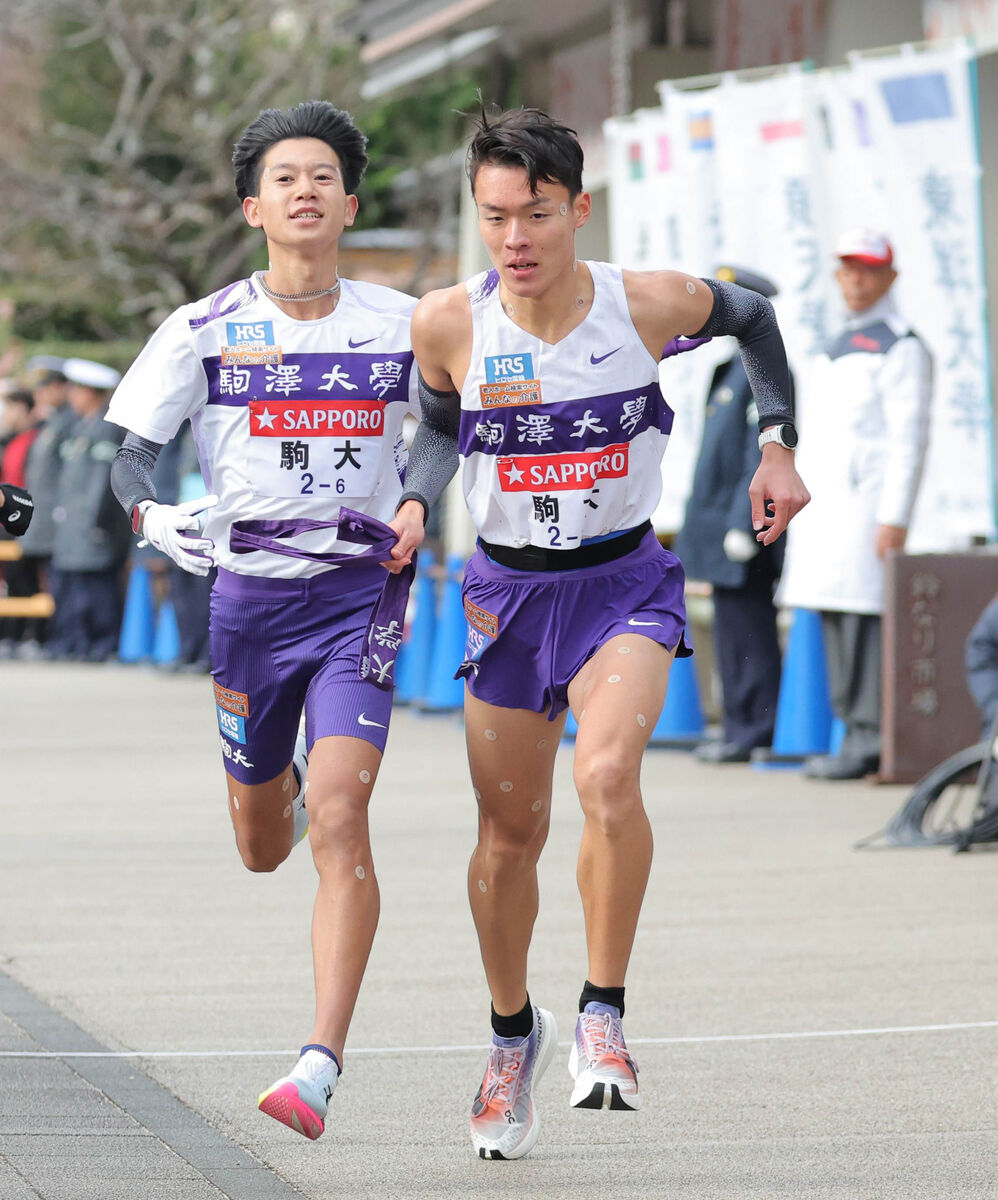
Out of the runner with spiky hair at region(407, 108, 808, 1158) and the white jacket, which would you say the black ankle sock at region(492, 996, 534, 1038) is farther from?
the white jacket

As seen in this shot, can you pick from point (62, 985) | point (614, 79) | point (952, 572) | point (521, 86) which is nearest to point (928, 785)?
point (952, 572)

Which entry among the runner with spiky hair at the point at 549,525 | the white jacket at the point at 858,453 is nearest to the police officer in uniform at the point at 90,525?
the white jacket at the point at 858,453

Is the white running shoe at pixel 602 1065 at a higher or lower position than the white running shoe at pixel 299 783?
lower

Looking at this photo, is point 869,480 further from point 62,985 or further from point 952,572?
point 62,985

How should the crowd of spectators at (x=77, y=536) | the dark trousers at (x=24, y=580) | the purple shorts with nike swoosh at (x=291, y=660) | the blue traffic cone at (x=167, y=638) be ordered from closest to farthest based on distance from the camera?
the purple shorts with nike swoosh at (x=291, y=660) → the crowd of spectators at (x=77, y=536) → the blue traffic cone at (x=167, y=638) → the dark trousers at (x=24, y=580)

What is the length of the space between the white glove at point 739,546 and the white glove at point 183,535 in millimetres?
6886

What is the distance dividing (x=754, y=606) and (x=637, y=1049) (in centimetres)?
630

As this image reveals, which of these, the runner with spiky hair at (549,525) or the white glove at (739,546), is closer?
the runner with spiky hair at (549,525)

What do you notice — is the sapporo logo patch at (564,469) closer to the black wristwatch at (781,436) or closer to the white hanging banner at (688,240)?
the black wristwatch at (781,436)

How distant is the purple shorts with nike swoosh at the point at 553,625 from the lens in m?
4.99

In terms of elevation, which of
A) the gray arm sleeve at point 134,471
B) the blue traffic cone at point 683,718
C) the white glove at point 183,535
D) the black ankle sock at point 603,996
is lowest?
the blue traffic cone at point 683,718

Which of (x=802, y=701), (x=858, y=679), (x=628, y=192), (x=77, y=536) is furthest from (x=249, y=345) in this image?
(x=77, y=536)

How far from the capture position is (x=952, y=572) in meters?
Answer: 11.4

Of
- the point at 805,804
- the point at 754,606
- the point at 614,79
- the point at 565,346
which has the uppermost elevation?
the point at 614,79
